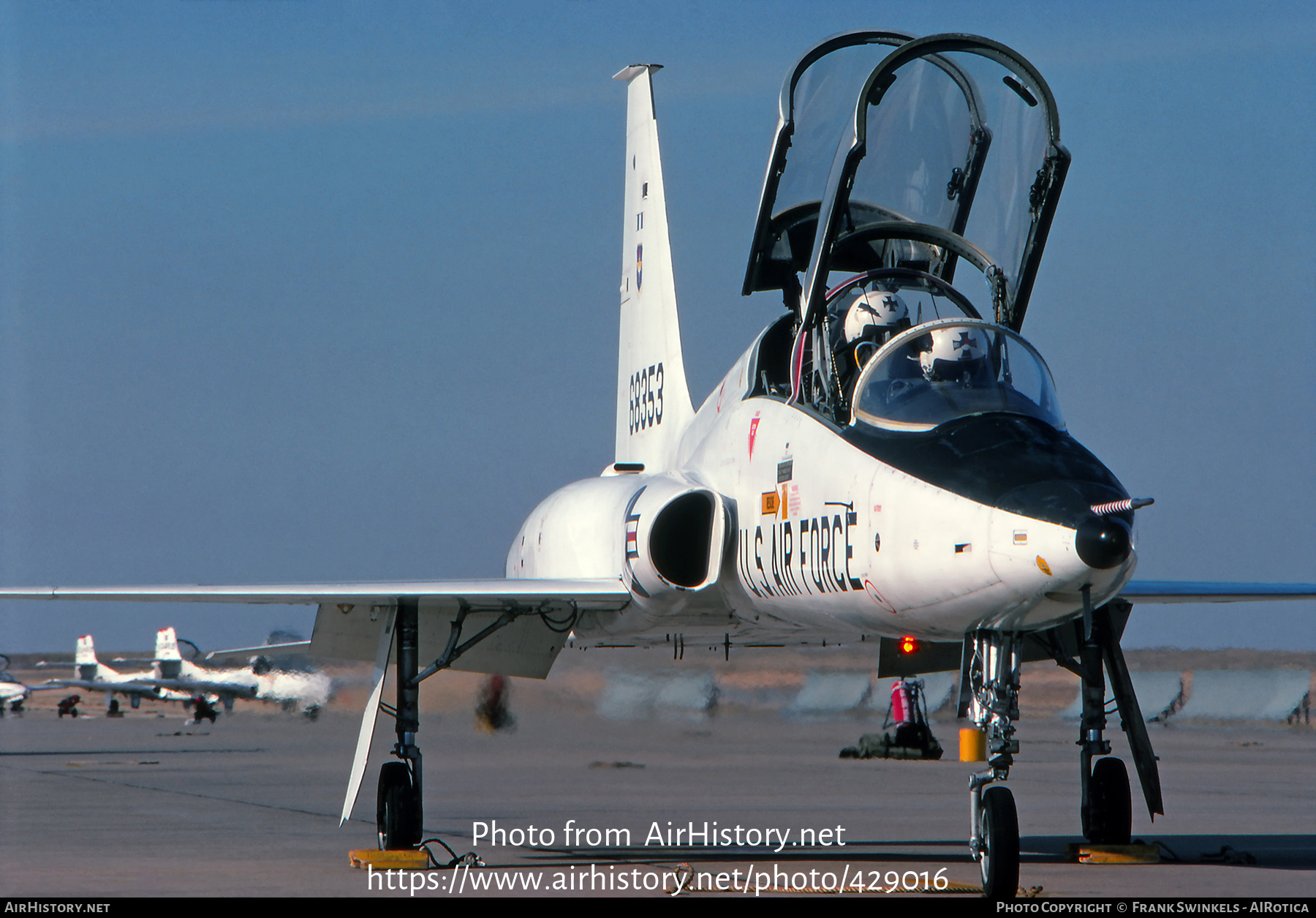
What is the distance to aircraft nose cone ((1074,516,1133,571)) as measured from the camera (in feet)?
20.6

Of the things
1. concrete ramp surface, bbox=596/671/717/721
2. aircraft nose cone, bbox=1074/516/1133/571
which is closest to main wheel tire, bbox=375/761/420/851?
aircraft nose cone, bbox=1074/516/1133/571

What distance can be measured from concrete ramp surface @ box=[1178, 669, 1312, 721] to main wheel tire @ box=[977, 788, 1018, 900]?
94.5 ft

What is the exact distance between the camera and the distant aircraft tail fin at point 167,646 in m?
45.7

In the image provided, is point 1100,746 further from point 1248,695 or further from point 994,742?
point 1248,695

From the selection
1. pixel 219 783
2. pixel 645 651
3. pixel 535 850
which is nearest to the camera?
pixel 535 850

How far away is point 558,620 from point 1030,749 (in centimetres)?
1697

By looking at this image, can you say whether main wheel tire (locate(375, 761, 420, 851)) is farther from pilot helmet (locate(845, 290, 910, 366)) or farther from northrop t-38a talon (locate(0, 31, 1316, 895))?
pilot helmet (locate(845, 290, 910, 366))

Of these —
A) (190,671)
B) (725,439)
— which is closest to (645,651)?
(725,439)

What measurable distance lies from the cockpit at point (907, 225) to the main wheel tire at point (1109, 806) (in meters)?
3.26

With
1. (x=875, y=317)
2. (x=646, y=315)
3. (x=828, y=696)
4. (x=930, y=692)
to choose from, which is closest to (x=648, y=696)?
(x=646, y=315)

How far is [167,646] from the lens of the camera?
45969mm

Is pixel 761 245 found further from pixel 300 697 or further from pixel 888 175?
pixel 300 697

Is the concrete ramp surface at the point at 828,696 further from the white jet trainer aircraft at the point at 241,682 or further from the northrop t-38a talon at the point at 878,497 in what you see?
the northrop t-38a talon at the point at 878,497

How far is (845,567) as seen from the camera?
7879 millimetres
